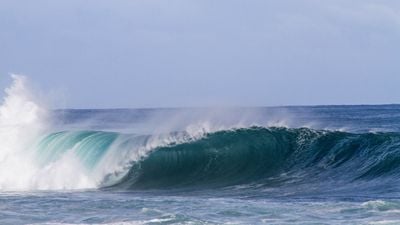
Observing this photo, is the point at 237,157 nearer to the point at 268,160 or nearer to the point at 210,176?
the point at 268,160

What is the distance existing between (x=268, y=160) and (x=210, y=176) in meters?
2.26

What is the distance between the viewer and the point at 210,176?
24.0m

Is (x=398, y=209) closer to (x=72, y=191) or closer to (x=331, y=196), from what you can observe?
(x=331, y=196)

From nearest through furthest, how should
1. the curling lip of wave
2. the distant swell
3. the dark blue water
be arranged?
the dark blue water → the distant swell → the curling lip of wave

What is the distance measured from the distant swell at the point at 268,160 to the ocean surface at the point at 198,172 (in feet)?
0.11

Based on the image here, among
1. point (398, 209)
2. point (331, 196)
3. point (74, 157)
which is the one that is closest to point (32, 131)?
point (74, 157)

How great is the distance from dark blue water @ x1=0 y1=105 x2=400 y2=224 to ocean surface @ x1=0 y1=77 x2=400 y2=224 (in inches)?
1.2

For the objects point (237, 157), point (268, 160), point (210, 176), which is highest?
point (237, 157)

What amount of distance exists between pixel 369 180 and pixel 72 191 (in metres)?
7.76

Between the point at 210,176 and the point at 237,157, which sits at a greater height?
the point at 237,157

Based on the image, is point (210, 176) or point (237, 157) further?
point (237, 157)

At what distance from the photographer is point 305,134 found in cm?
2644

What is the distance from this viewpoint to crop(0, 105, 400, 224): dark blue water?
50.1 feet

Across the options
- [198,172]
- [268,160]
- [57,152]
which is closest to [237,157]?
[268,160]
